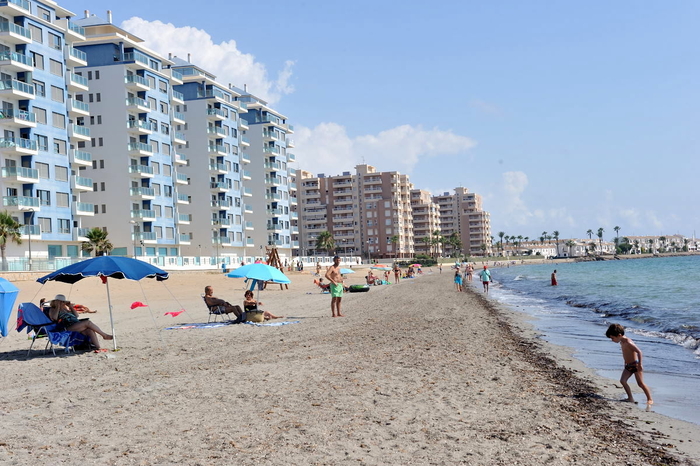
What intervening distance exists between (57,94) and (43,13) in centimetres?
659

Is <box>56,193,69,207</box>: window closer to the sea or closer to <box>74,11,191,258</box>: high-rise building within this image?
<box>74,11,191,258</box>: high-rise building

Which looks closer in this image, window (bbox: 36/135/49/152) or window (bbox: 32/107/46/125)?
window (bbox: 32/107/46/125)

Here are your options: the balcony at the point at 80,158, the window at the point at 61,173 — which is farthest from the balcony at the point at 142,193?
the window at the point at 61,173

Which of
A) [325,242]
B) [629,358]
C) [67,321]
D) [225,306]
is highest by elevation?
[325,242]

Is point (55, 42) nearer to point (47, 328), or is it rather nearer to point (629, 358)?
point (47, 328)

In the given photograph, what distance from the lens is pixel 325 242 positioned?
14662cm

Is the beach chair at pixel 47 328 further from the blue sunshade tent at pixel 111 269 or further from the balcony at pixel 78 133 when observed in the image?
the balcony at pixel 78 133

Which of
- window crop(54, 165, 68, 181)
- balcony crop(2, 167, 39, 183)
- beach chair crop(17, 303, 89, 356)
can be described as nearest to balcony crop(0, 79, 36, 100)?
balcony crop(2, 167, 39, 183)

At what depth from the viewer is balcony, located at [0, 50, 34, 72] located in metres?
48.7

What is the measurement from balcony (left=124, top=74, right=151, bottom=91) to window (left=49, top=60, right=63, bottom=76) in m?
9.71

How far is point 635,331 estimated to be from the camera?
2066cm

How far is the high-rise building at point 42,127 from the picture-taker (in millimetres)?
49375

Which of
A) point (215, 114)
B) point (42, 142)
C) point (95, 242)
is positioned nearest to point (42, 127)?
point (42, 142)

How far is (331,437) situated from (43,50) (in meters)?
54.7
